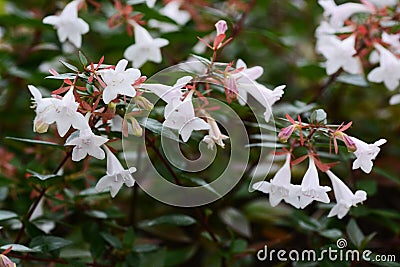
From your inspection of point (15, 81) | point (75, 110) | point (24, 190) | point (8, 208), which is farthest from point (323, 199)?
point (15, 81)

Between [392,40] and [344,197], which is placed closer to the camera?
[344,197]

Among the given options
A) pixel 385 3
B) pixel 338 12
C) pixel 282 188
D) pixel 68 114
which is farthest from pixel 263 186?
pixel 385 3

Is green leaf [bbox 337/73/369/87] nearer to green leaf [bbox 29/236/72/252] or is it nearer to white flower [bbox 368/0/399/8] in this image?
white flower [bbox 368/0/399/8]

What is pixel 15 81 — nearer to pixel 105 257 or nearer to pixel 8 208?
pixel 8 208

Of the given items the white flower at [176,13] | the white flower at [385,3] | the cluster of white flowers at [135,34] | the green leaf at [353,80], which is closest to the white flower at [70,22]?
the cluster of white flowers at [135,34]

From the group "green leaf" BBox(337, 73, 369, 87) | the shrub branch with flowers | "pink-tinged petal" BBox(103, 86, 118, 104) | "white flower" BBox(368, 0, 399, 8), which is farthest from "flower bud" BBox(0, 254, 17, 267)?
"white flower" BBox(368, 0, 399, 8)

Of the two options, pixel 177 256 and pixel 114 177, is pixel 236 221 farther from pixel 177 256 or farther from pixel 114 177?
pixel 114 177
